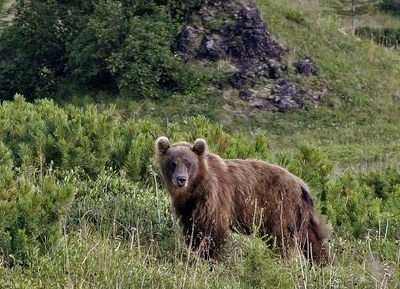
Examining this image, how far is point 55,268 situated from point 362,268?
2.57 m

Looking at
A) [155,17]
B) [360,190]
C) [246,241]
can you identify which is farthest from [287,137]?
[246,241]

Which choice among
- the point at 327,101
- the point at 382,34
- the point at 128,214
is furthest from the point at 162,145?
the point at 382,34

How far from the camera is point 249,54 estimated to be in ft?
108

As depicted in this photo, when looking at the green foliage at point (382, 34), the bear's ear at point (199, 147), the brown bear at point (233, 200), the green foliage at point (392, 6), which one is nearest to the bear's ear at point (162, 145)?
the brown bear at point (233, 200)

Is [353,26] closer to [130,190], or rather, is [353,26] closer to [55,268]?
[130,190]

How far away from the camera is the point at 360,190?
1268 cm

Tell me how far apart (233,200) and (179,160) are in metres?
0.71

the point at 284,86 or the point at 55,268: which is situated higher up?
the point at 55,268

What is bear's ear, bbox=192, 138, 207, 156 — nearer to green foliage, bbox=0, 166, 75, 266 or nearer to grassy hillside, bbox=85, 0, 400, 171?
green foliage, bbox=0, 166, 75, 266

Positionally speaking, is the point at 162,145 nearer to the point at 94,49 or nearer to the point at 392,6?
the point at 94,49

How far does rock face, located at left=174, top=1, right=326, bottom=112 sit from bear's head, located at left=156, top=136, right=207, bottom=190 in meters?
22.9

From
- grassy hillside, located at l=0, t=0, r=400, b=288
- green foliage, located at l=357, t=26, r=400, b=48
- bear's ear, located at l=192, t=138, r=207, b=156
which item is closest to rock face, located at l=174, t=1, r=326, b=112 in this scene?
green foliage, located at l=357, t=26, r=400, b=48

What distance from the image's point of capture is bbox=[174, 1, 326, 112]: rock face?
106 feet

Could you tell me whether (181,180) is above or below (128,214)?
above
